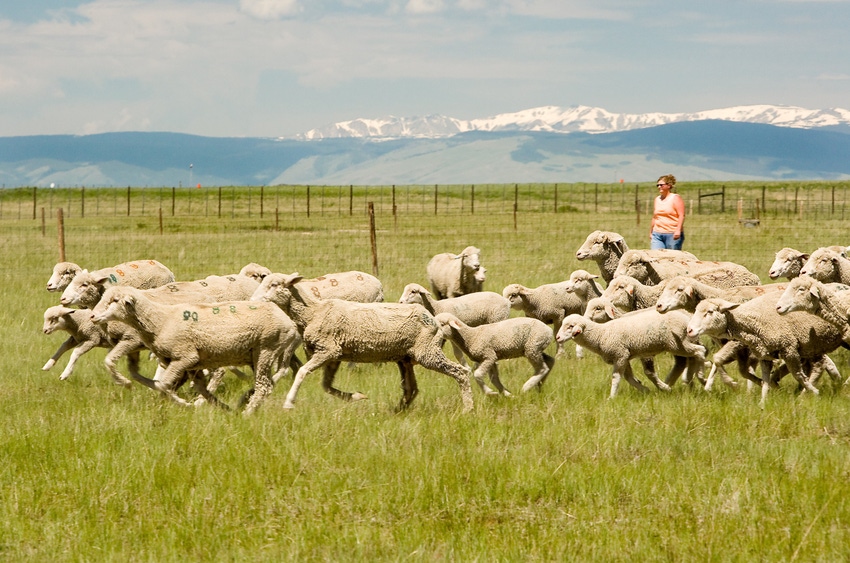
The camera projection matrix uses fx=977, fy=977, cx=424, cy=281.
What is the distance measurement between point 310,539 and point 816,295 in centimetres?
551

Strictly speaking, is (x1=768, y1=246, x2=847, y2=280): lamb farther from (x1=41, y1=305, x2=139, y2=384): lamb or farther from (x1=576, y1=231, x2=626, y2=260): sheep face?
(x1=41, y1=305, x2=139, y2=384): lamb

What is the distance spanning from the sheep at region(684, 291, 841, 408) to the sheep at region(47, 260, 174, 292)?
7.54 meters

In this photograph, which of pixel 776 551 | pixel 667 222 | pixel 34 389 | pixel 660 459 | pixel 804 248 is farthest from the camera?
pixel 804 248

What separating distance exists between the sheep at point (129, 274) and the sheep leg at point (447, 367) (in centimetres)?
557

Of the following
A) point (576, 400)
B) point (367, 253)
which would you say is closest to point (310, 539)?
point (576, 400)

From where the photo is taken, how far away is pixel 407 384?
9.17 metres

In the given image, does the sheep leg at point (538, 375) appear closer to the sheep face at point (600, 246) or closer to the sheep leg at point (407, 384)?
the sheep leg at point (407, 384)

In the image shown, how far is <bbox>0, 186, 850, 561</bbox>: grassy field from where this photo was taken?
18.1ft

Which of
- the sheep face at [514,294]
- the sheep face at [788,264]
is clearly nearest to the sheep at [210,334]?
the sheep face at [514,294]

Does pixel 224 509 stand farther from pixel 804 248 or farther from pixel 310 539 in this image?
pixel 804 248

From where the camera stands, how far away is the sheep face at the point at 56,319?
10.9 m

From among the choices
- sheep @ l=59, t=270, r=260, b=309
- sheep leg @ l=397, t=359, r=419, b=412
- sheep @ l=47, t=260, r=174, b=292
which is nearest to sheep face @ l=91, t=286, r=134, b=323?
sheep @ l=59, t=270, r=260, b=309

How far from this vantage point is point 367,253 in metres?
26.4

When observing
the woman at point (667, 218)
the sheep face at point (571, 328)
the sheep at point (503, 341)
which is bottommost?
the sheep at point (503, 341)
